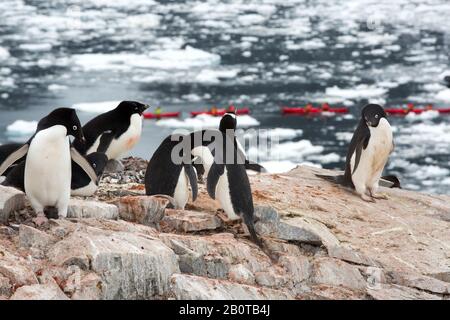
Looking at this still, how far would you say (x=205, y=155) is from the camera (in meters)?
5.45

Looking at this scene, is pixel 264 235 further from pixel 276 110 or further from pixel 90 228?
pixel 276 110

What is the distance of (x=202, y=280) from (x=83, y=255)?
0.57 meters

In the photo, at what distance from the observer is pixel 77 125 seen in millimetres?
4680

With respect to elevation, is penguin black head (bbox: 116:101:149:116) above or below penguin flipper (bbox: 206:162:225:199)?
above

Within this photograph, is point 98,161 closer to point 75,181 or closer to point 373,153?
point 75,181

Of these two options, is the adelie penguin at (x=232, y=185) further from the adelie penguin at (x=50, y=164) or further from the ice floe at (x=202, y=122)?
the ice floe at (x=202, y=122)

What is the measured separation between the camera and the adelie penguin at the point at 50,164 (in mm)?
4527

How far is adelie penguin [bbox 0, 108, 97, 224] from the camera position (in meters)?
4.53

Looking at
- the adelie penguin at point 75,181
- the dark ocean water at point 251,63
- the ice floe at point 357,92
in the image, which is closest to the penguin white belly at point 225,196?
the adelie penguin at point 75,181

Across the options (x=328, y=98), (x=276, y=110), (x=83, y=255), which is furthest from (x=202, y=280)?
(x=328, y=98)

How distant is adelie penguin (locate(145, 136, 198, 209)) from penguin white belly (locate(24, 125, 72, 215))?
0.84 m

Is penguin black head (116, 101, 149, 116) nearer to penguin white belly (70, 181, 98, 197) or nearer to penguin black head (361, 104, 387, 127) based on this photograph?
penguin white belly (70, 181, 98, 197)

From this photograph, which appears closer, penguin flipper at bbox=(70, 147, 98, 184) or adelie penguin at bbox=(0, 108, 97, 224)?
adelie penguin at bbox=(0, 108, 97, 224)

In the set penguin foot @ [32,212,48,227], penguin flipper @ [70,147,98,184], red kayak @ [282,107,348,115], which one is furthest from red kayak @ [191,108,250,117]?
penguin foot @ [32,212,48,227]
